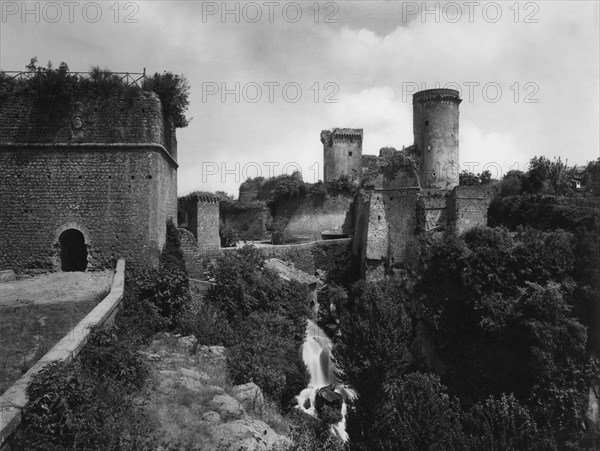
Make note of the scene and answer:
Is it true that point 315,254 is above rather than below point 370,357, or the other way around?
above

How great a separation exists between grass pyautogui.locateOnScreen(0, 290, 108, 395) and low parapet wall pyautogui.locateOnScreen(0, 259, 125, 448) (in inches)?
18.1

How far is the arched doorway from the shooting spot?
1596cm

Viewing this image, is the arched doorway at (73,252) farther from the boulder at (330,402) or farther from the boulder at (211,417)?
the boulder at (211,417)

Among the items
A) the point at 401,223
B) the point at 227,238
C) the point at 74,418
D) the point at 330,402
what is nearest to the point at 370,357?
the point at 330,402

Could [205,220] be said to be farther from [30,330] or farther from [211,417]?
[211,417]

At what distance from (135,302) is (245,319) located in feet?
13.2

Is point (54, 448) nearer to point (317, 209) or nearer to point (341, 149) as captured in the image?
point (317, 209)

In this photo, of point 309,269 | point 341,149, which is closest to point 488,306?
point 309,269

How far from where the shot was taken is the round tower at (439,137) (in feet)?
117

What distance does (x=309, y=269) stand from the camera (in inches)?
1012

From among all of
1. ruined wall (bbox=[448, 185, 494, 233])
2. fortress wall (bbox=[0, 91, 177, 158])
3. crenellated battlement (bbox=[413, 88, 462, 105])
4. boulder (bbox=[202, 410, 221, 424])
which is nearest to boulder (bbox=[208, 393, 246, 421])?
boulder (bbox=[202, 410, 221, 424])

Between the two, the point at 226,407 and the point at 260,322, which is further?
the point at 260,322

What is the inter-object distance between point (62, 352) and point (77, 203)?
7.65 meters

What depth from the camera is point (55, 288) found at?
13.1m
